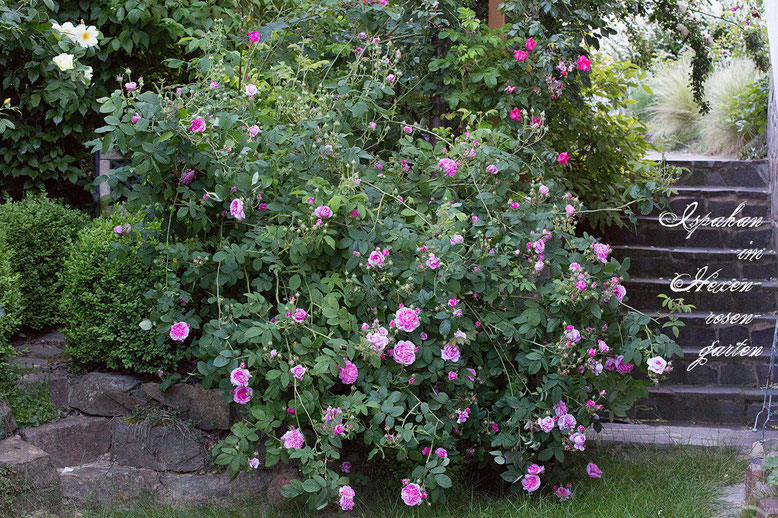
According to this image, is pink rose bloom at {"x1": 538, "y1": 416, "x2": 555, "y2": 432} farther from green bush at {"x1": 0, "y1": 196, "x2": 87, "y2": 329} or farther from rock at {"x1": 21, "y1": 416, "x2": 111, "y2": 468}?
green bush at {"x1": 0, "y1": 196, "x2": 87, "y2": 329}

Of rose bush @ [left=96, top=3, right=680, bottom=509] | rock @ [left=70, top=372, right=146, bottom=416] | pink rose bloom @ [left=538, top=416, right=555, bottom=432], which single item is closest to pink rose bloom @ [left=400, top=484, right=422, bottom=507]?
rose bush @ [left=96, top=3, right=680, bottom=509]

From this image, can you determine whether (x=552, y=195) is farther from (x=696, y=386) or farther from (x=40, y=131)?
(x=40, y=131)

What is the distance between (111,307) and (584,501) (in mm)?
2125

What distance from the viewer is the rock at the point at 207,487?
9.87 feet

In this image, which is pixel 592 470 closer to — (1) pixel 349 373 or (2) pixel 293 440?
(1) pixel 349 373

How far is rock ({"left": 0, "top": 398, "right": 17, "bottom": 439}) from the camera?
2986 mm

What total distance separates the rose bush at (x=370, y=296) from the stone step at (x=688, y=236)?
1985mm

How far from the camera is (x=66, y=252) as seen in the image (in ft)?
12.1

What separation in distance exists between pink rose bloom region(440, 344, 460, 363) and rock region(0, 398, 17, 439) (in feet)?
5.90

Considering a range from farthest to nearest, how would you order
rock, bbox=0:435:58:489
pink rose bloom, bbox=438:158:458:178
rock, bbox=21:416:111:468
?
rock, bbox=21:416:111:468 → pink rose bloom, bbox=438:158:458:178 → rock, bbox=0:435:58:489

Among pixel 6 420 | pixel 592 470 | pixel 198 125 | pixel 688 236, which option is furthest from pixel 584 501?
pixel 688 236

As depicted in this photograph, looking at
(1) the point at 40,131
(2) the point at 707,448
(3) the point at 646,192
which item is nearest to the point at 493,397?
(3) the point at 646,192

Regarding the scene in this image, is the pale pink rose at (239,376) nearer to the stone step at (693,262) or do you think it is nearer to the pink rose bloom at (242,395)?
the pink rose bloom at (242,395)

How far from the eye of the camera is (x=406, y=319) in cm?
253
